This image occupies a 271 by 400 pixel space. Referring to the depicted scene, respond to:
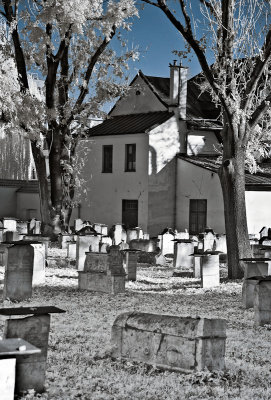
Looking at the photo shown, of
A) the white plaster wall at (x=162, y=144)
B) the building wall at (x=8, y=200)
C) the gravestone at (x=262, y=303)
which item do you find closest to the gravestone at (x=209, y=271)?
the gravestone at (x=262, y=303)

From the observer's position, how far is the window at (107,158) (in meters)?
41.4

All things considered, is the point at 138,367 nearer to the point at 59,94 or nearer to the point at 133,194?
the point at 59,94

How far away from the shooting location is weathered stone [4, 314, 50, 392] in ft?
24.1

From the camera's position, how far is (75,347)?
31.4ft

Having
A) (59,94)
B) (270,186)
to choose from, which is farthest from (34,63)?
(270,186)

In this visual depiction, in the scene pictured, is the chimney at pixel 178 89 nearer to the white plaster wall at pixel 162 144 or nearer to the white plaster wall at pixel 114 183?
the white plaster wall at pixel 162 144

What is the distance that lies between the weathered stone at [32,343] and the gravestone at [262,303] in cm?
451

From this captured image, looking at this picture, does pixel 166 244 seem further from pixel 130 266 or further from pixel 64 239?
pixel 130 266

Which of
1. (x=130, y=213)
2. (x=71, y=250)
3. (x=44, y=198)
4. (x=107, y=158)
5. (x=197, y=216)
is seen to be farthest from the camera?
(x=107, y=158)

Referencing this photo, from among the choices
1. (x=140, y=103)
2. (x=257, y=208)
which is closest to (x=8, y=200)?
(x=140, y=103)

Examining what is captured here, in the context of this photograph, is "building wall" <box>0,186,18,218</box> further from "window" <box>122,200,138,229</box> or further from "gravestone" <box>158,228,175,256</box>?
"gravestone" <box>158,228,175,256</box>

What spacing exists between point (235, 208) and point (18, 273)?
6.19 metres

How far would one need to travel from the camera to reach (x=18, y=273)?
45.6ft

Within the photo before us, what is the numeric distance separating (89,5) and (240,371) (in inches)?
799
